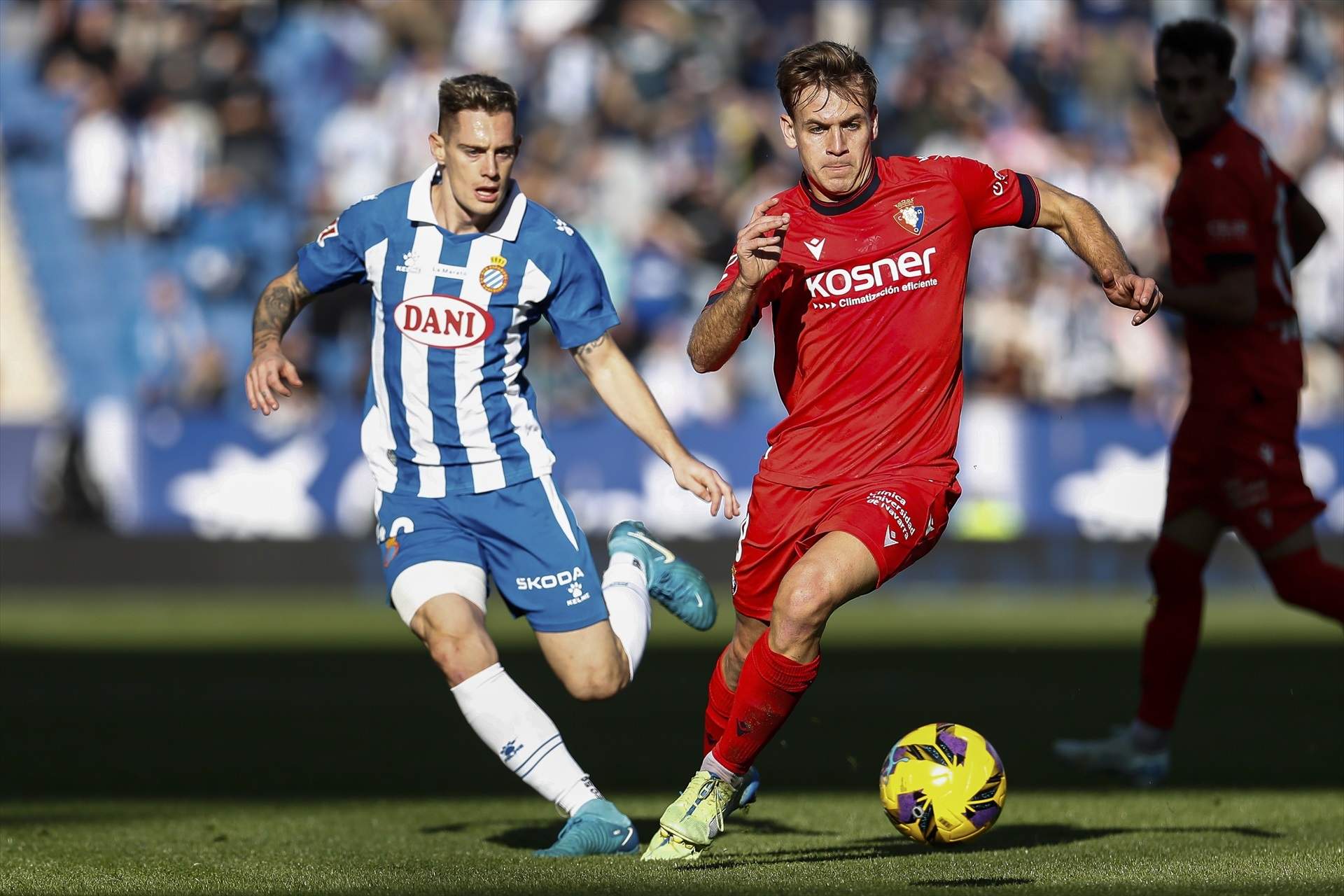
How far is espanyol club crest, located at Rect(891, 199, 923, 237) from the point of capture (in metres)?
5.60

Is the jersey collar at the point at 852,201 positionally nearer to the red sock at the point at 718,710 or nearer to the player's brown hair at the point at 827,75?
the player's brown hair at the point at 827,75

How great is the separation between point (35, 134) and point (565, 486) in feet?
23.2

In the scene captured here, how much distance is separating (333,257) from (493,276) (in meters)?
0.53

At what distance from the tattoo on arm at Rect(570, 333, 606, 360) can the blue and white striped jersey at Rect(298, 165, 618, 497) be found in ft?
0.07

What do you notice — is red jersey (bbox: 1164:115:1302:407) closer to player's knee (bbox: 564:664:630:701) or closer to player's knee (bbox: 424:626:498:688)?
player's knee (bbox: 564:664:630:701)

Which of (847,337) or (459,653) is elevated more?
(847,337)

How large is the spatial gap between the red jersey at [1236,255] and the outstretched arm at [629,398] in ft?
7.70

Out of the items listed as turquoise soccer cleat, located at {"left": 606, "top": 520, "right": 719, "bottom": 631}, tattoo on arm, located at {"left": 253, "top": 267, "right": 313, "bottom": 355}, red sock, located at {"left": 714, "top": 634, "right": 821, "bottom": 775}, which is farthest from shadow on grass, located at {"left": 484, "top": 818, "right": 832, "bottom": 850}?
tattoo on arm, located at {"left": 253, "top": 267, "right": 313, "bottom": 355}

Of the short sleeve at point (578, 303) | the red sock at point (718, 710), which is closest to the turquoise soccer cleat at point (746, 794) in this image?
the red sock at point (718, 710)

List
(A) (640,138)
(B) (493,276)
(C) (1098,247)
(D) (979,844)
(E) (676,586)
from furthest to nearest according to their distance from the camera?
(A) (640,138) < (E) (676,586) < (B) (493,276) < (D) (979,844) < (C) (1098,247)

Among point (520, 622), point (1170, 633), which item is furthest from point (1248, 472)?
point (520, 622)

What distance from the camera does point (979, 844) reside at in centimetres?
567

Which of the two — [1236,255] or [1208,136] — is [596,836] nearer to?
[1236,255]

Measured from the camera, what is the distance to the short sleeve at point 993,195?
224 inches
